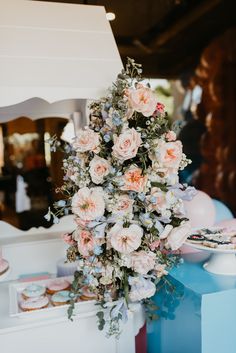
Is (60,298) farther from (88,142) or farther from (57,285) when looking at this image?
(88,142)

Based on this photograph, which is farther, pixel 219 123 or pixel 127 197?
pixel 219 123

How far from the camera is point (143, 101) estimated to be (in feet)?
3.48

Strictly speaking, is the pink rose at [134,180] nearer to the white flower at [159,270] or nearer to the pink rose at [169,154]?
the pink rose at [169,154]

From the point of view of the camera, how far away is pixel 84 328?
1.19m

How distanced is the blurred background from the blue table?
2384 millimetres

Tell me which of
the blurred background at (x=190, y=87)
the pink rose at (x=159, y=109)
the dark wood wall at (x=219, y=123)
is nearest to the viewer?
the pink rose at (x=159, y=109)

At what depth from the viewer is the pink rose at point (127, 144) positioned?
3.35 feet

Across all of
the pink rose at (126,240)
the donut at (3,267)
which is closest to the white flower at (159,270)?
the pink rose at (126,240)


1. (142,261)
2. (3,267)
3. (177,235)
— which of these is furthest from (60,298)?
(177,235)

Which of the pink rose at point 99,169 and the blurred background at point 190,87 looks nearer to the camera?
the pink rose at point 99,169

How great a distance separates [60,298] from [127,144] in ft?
1.82

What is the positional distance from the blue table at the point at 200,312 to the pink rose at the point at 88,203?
1.23 feet

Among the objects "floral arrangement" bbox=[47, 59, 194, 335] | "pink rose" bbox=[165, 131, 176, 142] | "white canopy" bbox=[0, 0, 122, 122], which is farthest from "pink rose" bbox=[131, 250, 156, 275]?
"white canopy" bbox=[0, 0, 122, 122]

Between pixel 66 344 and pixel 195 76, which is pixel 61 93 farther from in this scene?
pixel 195 76
